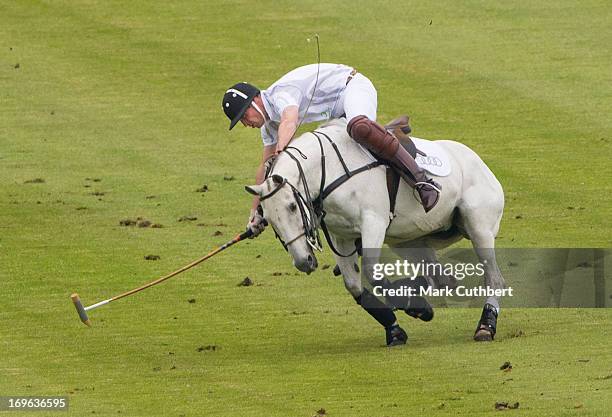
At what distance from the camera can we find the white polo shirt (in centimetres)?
1328

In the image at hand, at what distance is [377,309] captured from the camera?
1310 centimetres

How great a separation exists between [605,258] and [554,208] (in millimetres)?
2457

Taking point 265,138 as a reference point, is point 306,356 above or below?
below

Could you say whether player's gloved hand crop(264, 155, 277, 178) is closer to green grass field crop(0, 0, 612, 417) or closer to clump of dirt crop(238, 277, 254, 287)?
green grass field crop(0, 0, 612, 417)

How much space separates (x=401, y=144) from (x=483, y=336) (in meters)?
1.55

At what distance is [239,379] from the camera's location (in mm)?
12125

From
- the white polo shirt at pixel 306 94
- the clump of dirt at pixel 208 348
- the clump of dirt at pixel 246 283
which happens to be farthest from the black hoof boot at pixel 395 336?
the clump of dirt at pixel 246 283

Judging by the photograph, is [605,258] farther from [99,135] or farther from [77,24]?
[77,24]

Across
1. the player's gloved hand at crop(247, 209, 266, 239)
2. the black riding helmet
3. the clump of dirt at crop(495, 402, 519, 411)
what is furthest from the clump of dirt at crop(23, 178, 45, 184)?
the clump of dirt at crop(495, 402, 519, 411)

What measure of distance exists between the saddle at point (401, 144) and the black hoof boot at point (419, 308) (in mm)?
666

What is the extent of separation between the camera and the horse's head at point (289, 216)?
1244 cm

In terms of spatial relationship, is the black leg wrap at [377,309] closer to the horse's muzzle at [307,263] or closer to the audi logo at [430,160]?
the horse's muzzle at [307,263]

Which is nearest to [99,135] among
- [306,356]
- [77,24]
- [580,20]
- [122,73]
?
[122,73]

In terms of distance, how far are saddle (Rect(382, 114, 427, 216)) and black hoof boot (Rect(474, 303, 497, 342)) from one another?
100 cm
